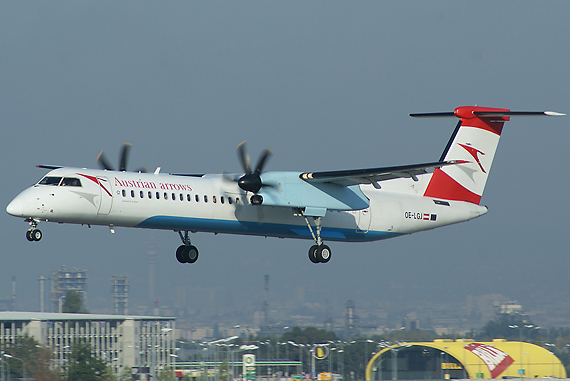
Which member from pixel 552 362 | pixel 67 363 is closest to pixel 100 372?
pixel 67 363

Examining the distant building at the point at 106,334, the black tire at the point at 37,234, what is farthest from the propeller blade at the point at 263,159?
the distant building at the point at 106,334

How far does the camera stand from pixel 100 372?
2112 inches

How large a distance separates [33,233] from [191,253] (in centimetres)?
664

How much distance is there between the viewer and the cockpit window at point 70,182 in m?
20.8

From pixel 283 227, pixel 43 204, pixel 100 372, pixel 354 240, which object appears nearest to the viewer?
pixel 43 204

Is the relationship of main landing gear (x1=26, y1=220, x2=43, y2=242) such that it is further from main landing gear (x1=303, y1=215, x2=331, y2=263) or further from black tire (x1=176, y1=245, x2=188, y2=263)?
main landing gear (x1=303, y1=215, x2=331, y2=263)

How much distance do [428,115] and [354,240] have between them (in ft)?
21.2

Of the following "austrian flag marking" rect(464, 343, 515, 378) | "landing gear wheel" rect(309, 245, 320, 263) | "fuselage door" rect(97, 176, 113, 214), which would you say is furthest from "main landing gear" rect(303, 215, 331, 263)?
"austrian flag marking" rect(464, 343, 515, 378)

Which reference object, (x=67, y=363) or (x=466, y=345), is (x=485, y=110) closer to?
(x=466, y=345)

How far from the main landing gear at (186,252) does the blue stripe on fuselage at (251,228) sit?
80.5 inches

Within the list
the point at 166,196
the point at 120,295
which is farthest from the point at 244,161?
the point at 120,295

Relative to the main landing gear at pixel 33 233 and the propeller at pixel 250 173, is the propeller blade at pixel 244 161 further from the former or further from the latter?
the main landing gear at pixel 33 233

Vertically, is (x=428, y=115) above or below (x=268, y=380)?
above

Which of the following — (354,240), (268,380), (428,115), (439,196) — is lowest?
(268,380)
